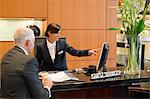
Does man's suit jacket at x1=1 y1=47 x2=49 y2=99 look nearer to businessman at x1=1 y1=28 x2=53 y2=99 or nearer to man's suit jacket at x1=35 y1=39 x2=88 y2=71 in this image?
businessman at x1=1 y1=28 x2=53 y2=99

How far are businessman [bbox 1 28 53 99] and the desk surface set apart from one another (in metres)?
0.30

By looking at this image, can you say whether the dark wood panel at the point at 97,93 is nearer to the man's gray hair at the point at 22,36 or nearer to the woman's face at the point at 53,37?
the man's gray hair at the point at 22,36

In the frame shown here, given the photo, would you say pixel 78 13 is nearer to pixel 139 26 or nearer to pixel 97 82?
pixel 139 26

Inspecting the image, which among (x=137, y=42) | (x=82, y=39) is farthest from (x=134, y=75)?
(x=82, y=39)

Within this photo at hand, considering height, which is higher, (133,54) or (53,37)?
(53,37)

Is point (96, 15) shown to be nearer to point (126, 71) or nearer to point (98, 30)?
point (98, 30)

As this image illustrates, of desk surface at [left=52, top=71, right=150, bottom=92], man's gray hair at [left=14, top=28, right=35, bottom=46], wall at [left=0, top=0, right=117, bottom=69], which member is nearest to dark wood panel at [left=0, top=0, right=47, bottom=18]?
wall at [left=0, top=0, right=117, bottom=69]

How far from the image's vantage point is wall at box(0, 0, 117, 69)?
5656 millimetres

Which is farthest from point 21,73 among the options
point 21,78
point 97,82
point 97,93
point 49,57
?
point 49,57

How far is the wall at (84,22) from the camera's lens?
566cm

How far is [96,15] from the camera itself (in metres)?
6.04

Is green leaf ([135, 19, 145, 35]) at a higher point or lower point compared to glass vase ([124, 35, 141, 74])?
higher

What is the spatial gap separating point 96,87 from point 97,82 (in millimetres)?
65

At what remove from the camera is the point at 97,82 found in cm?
280
